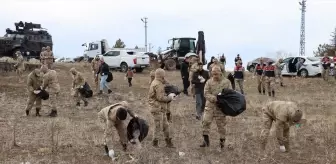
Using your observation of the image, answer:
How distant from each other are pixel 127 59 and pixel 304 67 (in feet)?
34.4

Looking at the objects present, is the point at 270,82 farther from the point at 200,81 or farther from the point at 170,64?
the point at 170,64

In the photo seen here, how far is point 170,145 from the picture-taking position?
939 cm

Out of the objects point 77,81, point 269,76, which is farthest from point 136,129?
point 269,76

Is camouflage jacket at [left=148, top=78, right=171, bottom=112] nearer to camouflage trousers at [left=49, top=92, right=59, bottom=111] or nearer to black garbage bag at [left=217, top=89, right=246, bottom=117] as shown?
black garbage bag at [left=217, top=89, right=246, bottom=117]

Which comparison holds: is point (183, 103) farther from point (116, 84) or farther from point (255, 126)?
point (116, 84)

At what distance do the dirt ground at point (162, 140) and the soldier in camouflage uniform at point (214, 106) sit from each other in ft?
1.31

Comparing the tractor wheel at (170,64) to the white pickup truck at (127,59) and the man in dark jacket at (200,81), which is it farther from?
the man in dark jacket at (200,81)

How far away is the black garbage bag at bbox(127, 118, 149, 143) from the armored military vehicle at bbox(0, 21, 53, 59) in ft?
78.7

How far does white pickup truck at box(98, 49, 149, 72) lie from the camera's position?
30453 mm

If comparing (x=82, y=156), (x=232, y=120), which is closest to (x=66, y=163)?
(x=82, y=156)

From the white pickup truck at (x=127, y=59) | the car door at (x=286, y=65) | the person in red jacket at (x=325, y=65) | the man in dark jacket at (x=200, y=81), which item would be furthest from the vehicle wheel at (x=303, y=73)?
Result: the man in dark jacket at (x=200, y=81)

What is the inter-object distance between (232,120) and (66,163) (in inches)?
241

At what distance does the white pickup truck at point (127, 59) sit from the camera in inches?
1199

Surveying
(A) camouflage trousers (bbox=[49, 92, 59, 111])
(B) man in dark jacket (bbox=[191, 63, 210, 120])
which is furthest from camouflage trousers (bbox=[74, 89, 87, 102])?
(B) man in dark jacket (bbox=[191, 63, 210, 120])
